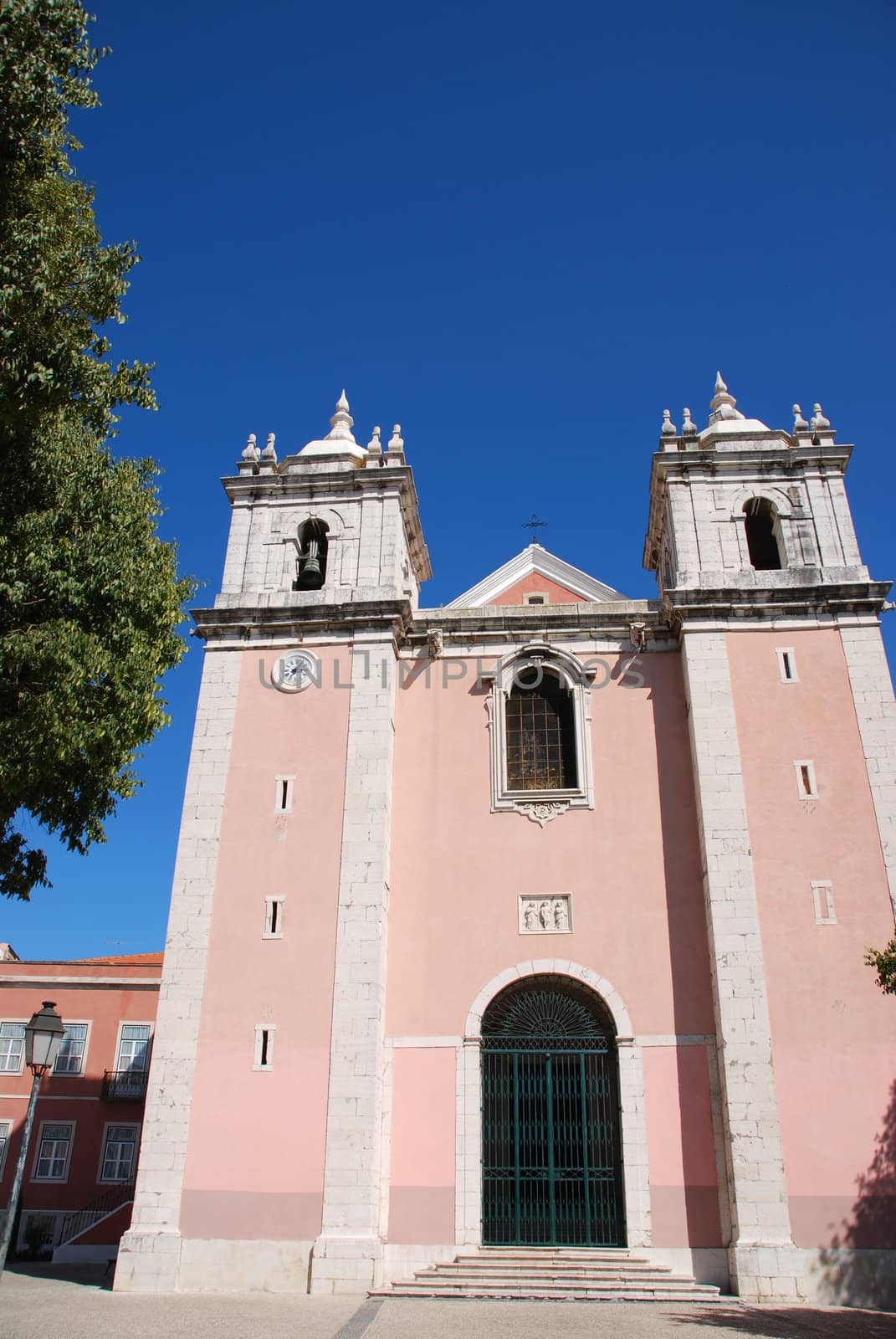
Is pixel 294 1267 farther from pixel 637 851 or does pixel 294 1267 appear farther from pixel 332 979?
pixel 637 851

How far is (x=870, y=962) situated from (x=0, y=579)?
10708 mm

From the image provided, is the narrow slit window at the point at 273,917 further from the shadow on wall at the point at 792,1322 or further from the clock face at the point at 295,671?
the shadow on wall at the point at 792,1322

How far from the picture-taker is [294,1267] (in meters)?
13.4

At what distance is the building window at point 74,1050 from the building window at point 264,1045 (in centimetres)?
1251

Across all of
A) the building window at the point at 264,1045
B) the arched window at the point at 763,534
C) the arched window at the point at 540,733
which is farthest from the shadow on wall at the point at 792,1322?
the arched window at the point at 763,534

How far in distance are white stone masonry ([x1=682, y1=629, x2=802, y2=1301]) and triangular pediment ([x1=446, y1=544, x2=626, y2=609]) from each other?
3073 mm

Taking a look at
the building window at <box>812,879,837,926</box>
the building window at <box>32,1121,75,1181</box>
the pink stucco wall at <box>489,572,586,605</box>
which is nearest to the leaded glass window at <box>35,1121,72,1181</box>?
the building window at <box>32,1121,75,1181</box>

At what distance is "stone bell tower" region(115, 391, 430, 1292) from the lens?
1363 centimetres

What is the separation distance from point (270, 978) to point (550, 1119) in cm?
435

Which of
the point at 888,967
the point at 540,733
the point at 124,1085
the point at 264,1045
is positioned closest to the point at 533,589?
the point at 540,733

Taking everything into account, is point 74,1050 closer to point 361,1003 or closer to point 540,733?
point 361,1003

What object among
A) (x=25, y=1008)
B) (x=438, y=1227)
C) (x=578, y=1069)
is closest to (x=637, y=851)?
(x=578, y=1069)

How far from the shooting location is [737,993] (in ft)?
46.5

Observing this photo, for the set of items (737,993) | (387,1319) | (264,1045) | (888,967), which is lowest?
(387,1319)
